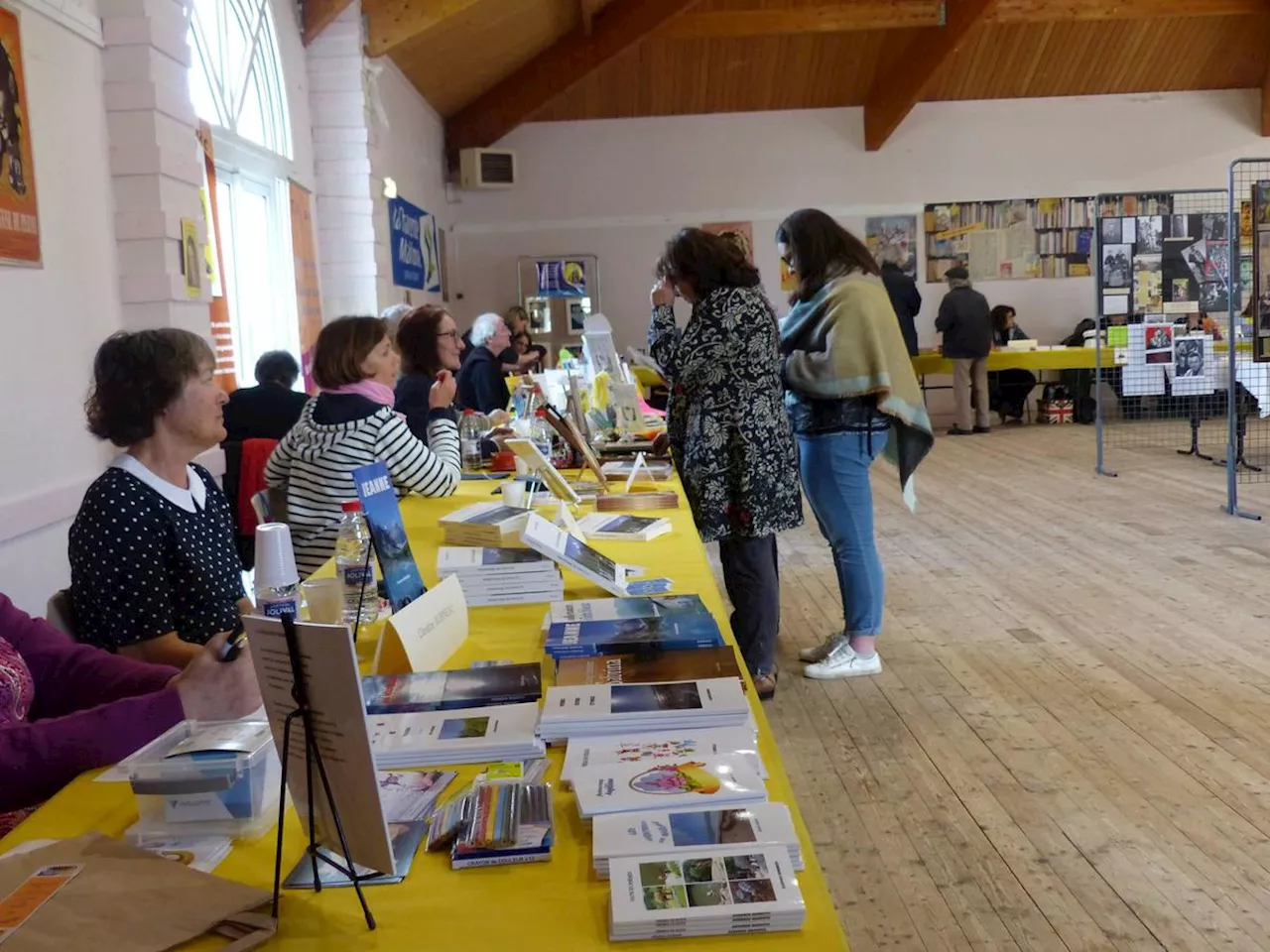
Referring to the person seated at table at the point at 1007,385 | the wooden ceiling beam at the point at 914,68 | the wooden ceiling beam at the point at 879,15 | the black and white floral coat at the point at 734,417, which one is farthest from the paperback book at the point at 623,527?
the person seated at table at the point at 1007,385

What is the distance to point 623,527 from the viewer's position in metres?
2.50

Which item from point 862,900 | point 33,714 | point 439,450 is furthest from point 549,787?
point 439,450

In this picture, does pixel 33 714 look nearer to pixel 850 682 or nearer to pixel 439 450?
pixel 439 450

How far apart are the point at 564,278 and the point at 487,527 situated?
9.41 metres

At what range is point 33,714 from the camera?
1.68 metres

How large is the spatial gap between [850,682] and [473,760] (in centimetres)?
239

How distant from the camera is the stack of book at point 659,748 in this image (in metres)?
1.22

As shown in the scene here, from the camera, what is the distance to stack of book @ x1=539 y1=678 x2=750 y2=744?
131 cm

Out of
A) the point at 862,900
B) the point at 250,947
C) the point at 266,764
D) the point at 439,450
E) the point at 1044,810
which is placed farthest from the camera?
the point at 439,450

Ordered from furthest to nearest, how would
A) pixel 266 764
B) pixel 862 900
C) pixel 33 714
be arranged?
1. pixel 862 900
2. pixel 33 714
3. pixel 266 764

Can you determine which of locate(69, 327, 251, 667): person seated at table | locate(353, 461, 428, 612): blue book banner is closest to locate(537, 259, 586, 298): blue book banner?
locate(69, 327, 251, 667): person seated at table

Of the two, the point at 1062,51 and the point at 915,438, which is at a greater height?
the point at 1062,51

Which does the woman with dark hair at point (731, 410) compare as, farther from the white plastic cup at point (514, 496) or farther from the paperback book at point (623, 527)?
the white plastic cup at point (514, 496)

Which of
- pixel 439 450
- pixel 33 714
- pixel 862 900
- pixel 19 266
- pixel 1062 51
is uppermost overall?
pixel 1062 51
